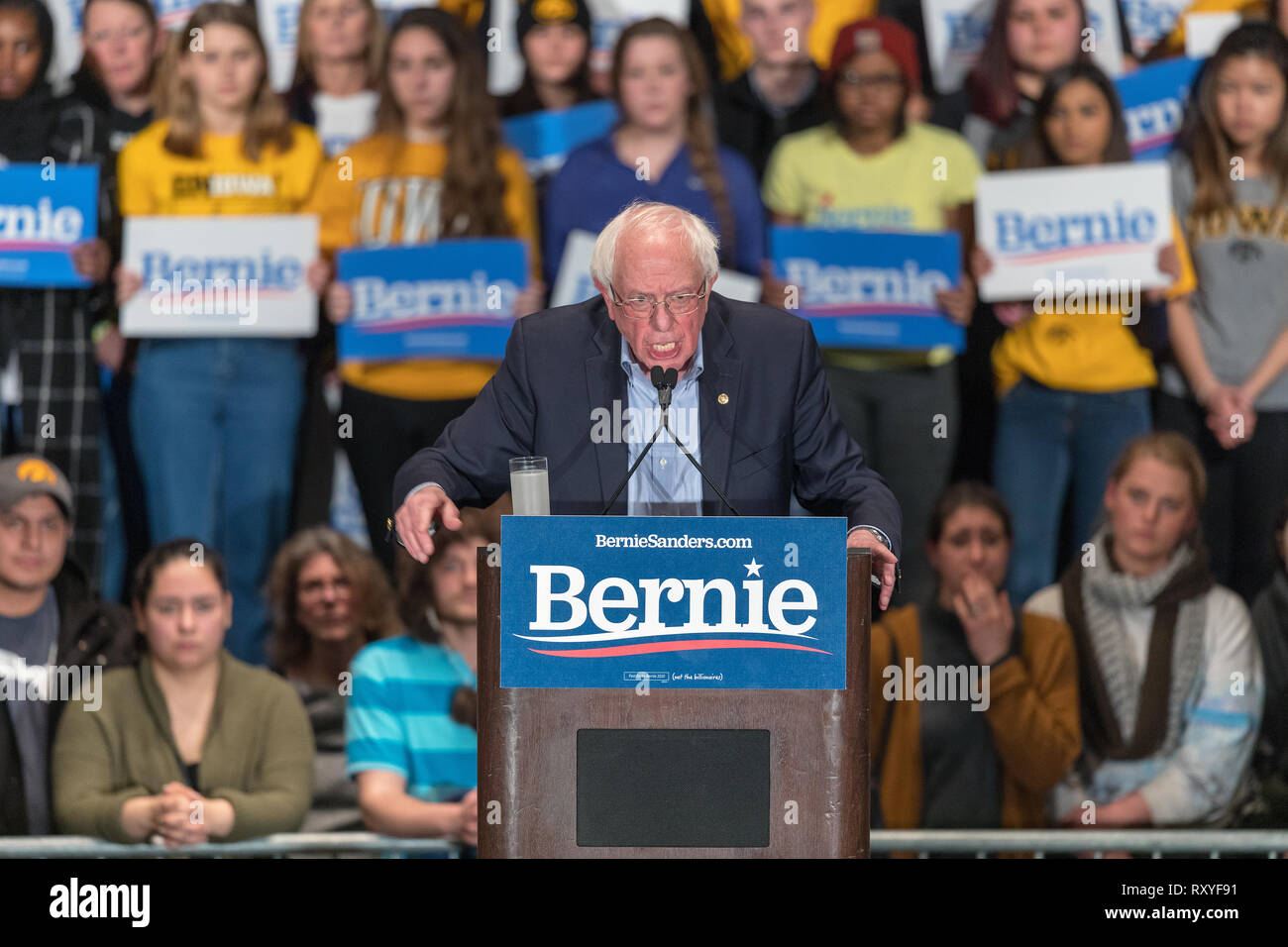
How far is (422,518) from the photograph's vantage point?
107 inches

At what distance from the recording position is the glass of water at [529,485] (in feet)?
8.70

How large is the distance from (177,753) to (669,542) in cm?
306

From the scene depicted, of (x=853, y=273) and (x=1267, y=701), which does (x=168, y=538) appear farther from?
(x=1267, y=701)

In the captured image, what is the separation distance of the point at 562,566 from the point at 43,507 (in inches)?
128

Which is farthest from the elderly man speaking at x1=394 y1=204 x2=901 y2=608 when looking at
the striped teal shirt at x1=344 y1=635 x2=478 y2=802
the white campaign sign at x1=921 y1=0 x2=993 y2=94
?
the white campaign sign at x1=921 y1=0 x2=993 y2=94

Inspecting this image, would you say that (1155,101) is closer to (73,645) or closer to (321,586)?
(321,586)

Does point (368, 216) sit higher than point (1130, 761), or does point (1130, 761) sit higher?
point (368, 216)

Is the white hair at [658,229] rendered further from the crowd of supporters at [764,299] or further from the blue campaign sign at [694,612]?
the crowd of supporters at [764,299]

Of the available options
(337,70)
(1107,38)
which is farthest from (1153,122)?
(337,70)

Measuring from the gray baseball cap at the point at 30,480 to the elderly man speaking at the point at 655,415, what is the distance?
2.60 meters

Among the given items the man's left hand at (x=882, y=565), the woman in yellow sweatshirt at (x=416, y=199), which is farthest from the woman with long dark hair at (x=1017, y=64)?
the man's left hand at (x=882, y=565)
